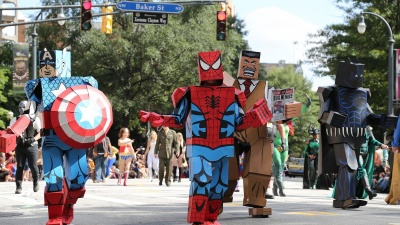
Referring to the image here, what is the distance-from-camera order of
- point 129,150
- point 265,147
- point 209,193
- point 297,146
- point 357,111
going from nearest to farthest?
point 209,193 → point 265,147 → point 357,111 → point 129,150 → point 297,146

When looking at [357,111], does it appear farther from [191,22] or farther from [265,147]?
[191,22]

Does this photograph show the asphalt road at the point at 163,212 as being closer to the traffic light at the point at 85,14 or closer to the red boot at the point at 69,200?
the red boot at the point at 69,200

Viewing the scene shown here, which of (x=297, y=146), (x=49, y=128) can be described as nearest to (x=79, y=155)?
(x=49, y=128)

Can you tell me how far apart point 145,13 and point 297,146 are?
2174 inches

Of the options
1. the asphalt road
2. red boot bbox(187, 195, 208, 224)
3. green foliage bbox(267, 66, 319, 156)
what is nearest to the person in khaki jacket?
the asphalt road

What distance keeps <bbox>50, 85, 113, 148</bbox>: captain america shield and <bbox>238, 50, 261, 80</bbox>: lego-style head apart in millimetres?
2413

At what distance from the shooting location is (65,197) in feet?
36.9

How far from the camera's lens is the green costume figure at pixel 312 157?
24.3 meters

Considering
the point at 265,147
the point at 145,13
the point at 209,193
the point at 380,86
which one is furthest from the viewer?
the point at 380,86

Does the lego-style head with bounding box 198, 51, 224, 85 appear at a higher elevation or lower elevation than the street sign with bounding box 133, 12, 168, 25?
lower

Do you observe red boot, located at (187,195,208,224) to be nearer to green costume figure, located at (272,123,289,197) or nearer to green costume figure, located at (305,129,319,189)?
green costume figure, located at (272,123,289,197)

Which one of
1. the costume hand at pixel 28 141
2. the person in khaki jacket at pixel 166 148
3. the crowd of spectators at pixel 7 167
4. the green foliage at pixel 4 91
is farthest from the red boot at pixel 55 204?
the green foliage at pixel 4 91

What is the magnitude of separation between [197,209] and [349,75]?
4940mm

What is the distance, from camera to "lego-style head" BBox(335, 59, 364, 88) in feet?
48.5
